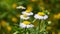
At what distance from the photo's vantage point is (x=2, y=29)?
2.39 meters

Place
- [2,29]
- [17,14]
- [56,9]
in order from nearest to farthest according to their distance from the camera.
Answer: [2,29], [17,14], [56,9]

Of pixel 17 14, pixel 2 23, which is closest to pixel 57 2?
pixel 17 14

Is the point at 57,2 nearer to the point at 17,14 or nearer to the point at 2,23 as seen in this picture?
the point at 17,14

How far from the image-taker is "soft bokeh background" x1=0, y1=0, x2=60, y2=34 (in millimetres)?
2463

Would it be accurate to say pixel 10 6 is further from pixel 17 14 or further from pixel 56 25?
pixel 56 25

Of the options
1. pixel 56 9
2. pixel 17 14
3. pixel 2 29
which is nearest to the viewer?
pixel 2 29

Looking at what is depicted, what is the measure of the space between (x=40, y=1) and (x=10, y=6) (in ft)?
1.35

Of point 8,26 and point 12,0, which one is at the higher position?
point 12,0

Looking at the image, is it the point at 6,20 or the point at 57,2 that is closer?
the point at 6,20

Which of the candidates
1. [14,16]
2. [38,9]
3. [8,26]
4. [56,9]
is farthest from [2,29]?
[56,9]

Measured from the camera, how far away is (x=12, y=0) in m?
2.58

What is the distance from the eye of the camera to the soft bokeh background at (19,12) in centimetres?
246

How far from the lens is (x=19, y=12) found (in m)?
2.52

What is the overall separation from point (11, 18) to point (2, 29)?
0.20m
